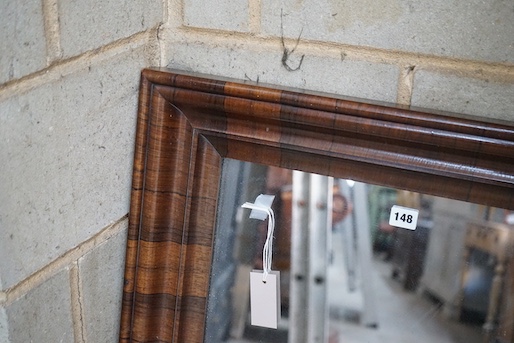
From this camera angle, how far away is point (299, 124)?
921 millimetres

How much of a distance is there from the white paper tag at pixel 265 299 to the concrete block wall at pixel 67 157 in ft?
0.71

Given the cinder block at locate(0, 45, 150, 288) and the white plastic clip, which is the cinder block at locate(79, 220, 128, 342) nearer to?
the cinder block at locate(0, 45, 150, 288)

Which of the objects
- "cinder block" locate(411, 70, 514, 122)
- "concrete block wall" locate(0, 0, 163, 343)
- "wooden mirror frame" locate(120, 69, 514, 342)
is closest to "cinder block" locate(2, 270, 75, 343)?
"concrete block wall" locate(0, 0, 163, 343)

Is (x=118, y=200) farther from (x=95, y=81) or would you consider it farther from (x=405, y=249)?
(x=405, y=249)

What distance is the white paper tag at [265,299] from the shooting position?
1.00 meters

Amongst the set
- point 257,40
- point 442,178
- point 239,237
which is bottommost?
point 239,237

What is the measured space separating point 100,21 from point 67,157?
188 millimetres

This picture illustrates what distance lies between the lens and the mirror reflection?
90cm

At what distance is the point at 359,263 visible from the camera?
96 cm

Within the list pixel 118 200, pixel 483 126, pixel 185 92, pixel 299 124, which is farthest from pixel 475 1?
pixel 118 200

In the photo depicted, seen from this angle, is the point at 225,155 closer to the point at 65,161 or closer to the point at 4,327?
the point at 65,161

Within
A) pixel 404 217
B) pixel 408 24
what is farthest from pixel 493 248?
pixel 408 24

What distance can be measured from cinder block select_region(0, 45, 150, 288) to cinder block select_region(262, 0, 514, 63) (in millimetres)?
239

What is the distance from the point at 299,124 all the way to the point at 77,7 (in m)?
0.33
